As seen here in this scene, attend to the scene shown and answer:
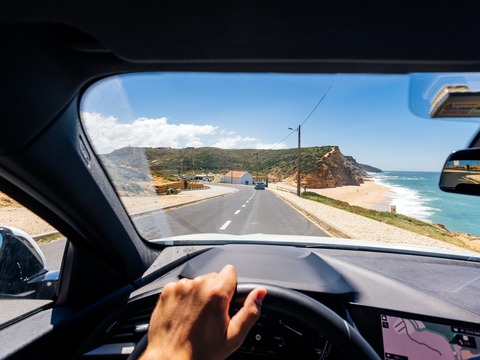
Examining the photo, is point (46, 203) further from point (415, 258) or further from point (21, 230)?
point (415, 258)

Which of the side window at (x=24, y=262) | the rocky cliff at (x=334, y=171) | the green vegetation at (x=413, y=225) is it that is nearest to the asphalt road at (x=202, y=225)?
the side window at (x=24, y=262)

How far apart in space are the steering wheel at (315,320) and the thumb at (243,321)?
0.34ft

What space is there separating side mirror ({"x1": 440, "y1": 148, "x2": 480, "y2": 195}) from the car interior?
16 millimetres

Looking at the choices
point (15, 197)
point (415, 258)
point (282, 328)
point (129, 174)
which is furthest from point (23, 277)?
point (415, 258)

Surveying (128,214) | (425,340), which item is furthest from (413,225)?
(128,214)

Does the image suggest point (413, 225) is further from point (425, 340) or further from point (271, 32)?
point (271, 32)

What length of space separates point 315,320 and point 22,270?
2060 mm

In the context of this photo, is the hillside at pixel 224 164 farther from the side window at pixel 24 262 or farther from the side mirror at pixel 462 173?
the side mirror at pixel 462 173

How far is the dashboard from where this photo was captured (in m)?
1.89

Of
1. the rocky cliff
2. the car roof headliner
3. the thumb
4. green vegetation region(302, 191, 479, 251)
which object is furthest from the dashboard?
the rocky cliff

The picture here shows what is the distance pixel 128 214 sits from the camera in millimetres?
2375

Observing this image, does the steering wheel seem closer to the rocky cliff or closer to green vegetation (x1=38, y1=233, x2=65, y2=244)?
green vegetation (x1=38, y1=233, x2=65, y2=244)

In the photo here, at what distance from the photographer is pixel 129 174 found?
2.60 m

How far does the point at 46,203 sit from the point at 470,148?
262 cm
